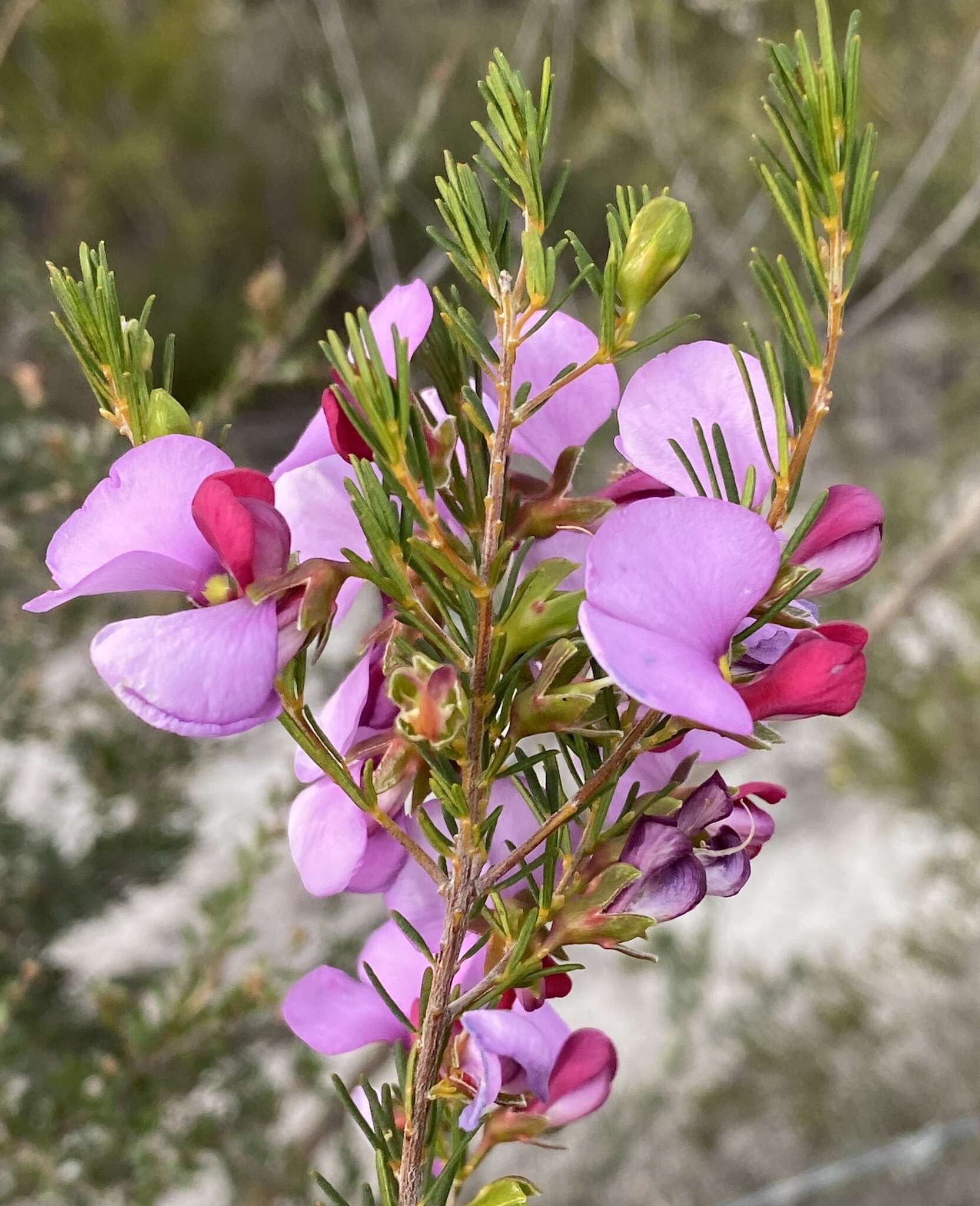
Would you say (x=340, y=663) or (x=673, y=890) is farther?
(x=340, y=663)

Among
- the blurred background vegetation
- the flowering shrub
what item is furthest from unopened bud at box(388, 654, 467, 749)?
the blurred background vegetation

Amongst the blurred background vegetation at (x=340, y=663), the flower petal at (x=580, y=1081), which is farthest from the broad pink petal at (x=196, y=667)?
the blurred background vegetation at (x=340, y=663)

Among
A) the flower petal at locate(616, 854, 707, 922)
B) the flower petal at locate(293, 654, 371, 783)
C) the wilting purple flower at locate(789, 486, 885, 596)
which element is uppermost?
the wilting purple flower at locate(789, 486, 885, 596)

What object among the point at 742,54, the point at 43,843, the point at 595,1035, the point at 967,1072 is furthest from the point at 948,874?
the point at 742,54

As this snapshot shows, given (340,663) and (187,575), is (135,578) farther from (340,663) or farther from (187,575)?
(340,663)

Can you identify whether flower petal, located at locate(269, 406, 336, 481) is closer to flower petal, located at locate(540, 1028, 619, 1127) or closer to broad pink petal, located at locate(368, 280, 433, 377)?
broad pink petal, located at locate(368, 280, 433, 377)

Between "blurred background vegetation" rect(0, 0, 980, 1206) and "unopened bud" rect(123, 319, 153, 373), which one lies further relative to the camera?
"blurred background vegetation" rect(0, 0, 980, 1206)

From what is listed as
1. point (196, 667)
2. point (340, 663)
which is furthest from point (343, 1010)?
point (340, 663)
